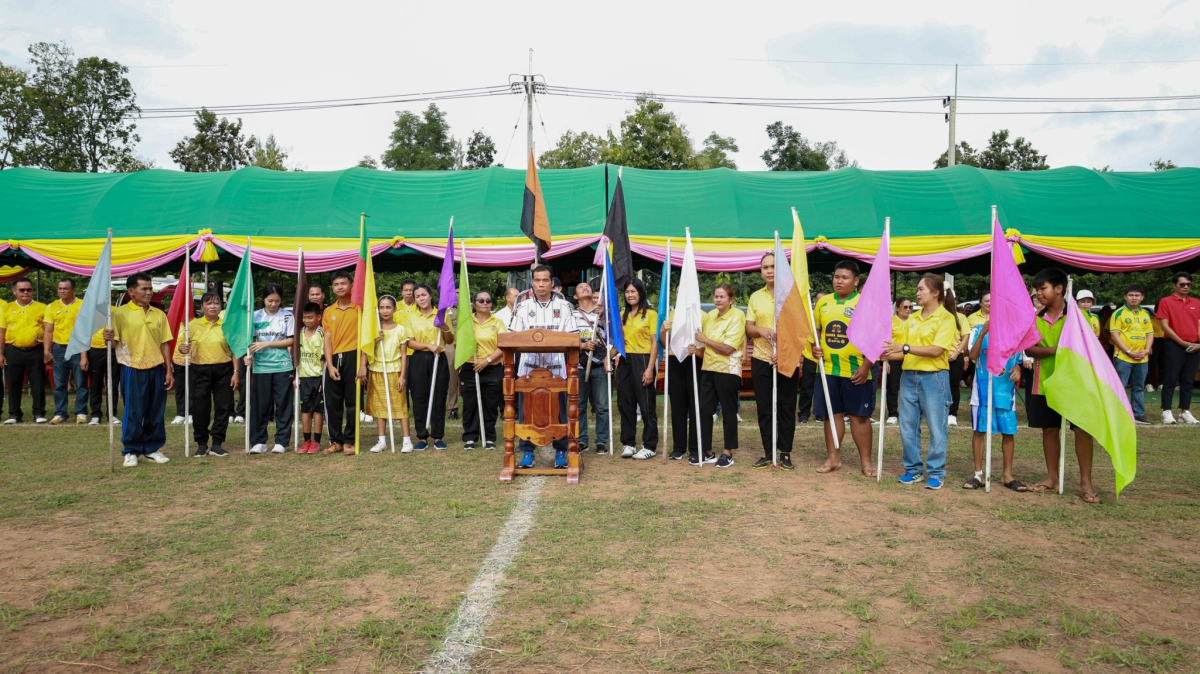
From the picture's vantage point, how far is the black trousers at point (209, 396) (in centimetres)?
840

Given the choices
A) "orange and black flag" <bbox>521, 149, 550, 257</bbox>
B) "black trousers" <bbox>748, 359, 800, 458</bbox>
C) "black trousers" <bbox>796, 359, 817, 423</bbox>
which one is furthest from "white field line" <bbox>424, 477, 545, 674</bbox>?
"black trousers" <bbox>796, 359, 817, 423</bbox>

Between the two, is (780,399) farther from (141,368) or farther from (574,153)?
(574,153)

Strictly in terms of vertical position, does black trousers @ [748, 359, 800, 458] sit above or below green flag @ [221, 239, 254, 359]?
below

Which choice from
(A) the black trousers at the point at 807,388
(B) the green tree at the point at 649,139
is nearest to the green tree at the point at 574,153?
(B) the green tree at the point at 649,139

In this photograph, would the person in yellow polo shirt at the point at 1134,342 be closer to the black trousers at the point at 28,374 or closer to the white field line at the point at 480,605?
the white field line at the point at 480,605

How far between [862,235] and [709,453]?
21.7 feet

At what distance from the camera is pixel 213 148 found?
120 feet

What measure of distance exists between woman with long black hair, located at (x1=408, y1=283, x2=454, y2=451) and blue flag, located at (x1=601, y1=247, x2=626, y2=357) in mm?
1966

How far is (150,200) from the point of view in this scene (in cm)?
1372

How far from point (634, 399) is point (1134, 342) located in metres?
7.85

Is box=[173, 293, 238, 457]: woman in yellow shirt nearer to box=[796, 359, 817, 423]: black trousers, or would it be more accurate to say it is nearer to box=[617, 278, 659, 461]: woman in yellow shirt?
box=[617, 278, 659, 461]: woman in yellow shirt

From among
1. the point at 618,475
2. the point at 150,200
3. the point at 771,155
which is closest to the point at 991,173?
→ the point at 618,475

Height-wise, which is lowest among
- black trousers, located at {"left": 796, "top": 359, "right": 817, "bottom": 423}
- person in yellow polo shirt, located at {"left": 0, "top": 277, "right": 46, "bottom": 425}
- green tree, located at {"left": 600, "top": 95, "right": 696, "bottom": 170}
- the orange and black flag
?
black trousers, located at {"left": 796, "top": 359, "right": 817, "bottom": 423}

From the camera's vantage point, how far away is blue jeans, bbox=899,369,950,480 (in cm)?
663
